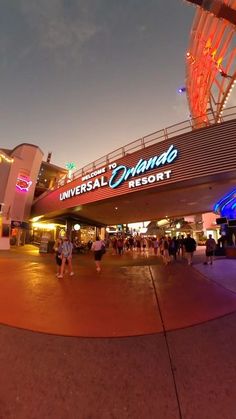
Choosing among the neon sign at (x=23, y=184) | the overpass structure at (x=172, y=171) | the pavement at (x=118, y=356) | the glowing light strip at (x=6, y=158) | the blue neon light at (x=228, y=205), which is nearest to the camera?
the pavement at (x=118, y=356)

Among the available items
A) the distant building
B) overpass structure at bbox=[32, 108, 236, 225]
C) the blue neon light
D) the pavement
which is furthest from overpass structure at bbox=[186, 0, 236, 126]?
the distant building

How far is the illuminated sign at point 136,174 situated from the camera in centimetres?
1191

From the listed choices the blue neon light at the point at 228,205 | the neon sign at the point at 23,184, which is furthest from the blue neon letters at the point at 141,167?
the neon sign at the point at 23,184

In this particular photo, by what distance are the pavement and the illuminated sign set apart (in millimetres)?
7314

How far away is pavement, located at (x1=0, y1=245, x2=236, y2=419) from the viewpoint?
2391 millimetres

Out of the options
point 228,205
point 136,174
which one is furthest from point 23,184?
point 228,205

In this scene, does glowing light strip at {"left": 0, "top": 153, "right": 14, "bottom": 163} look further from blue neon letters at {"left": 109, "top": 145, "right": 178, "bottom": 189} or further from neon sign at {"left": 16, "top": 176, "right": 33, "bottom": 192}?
blue neon letters at {"left": 109, "top": 145, "right": 178, "bottom": 189}

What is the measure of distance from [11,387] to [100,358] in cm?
120

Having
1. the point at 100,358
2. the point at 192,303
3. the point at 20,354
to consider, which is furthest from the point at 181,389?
the point at 192,303

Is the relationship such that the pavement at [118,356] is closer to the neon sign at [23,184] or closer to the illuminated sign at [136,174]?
the illuminated sign at [136,174]

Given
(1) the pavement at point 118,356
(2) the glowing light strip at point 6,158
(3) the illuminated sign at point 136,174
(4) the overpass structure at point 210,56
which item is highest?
(4) the overpass structure at point 210,56

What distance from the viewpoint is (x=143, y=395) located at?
2547mm

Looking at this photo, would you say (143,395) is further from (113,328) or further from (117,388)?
(113,328)

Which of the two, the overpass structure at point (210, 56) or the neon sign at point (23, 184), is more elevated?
the overpass structure at point (210, 56)
